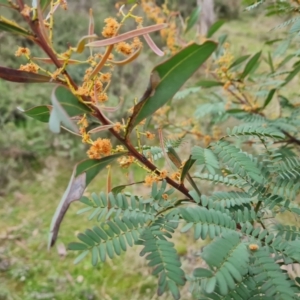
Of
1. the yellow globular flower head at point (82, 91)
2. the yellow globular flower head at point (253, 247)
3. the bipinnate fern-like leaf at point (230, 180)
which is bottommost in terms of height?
the yellow globular flower head at point (253, 247)

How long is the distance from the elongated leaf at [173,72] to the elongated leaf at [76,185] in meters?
0.07

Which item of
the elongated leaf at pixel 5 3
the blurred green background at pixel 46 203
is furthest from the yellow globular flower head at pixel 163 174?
the blurred green background at pixel 46 203

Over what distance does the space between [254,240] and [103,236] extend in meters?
0.17

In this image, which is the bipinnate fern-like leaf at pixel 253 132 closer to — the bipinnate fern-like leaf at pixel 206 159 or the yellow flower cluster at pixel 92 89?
the bipinnate fern-like leaf at pixel 206 159

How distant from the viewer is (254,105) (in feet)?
3.49

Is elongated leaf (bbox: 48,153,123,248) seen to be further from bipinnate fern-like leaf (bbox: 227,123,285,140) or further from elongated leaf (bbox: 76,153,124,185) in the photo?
bipinnate fern-like leaf (bbox: 227,123,285,140)

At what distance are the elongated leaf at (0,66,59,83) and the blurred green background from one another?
0.58 m

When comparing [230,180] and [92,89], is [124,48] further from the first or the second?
[230,180]

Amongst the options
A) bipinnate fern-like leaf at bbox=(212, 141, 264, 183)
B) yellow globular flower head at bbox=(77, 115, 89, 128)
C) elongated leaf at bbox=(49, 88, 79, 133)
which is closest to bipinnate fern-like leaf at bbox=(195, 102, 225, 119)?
bipinnate fern-like leaf at bbox=(212, 141, 264, 183)

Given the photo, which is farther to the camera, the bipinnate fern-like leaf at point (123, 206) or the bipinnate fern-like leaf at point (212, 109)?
the bipinnate fern-like leaf at point (212, 109)

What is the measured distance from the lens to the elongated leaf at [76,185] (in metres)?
0.33

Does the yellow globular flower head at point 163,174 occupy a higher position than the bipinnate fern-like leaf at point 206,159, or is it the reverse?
the bipinnate fern-like leaf at point 206,159

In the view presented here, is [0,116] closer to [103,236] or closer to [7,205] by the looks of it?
[7,205]

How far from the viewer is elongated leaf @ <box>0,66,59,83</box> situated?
350mm
